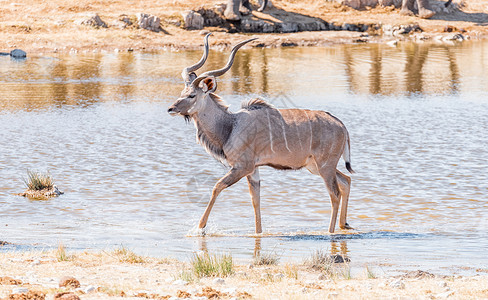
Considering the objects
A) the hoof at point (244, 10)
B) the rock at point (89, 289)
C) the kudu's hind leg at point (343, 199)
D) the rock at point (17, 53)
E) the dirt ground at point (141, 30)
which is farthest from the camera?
the hoof at point (244, 10)

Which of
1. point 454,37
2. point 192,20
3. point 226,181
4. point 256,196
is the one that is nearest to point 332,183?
point 256,196

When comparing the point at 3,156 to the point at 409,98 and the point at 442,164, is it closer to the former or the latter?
the point at 442,164

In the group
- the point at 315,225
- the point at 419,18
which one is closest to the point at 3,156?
the point at 315,225

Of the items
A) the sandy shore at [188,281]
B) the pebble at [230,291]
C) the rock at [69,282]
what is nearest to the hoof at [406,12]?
the sandy shore at [188,281]

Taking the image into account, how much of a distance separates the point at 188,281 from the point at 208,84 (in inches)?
130

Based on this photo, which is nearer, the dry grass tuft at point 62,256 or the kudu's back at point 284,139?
the dry grass tuft at point 62,256

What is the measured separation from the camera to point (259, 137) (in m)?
9.13

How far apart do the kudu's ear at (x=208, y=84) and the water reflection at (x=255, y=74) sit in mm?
11448

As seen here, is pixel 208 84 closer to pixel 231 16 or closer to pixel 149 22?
pixel 149 22

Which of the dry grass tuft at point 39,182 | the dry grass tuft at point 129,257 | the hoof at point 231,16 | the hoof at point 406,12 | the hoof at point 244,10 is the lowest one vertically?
the dry grass tuft at point 39,182

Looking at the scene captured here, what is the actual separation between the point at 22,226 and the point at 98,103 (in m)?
11.2

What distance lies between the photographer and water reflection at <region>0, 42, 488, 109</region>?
22.0 m

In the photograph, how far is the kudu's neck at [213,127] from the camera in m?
9.20

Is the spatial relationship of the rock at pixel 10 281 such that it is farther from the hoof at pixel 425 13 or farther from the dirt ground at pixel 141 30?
the hoof at pixel 425 13
